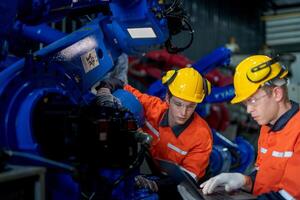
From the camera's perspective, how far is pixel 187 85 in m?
3.08

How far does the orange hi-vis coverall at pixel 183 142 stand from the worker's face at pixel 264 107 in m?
0.97

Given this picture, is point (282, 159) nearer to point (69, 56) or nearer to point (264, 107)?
point (264, 107)

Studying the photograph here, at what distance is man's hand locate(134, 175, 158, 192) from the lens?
8.26 ft

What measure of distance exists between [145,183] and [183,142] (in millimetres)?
707

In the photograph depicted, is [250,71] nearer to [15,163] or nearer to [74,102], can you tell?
[74,102]

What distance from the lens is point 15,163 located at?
169 cm

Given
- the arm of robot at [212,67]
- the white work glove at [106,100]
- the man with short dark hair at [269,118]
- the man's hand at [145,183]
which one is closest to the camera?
the man with short dark hair at [269,118]

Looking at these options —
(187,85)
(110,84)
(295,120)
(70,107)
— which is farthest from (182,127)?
(70,107)

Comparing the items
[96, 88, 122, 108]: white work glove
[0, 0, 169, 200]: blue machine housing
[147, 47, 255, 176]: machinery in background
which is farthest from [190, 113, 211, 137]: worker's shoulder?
[96, 88, 122, 108]: white work glove

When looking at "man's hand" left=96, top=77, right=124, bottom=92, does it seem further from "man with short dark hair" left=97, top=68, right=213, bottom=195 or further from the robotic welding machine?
the robotic welding machine

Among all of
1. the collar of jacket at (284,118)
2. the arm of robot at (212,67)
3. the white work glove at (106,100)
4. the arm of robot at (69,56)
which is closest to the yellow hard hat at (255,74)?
the collar of jacket at (284,118)

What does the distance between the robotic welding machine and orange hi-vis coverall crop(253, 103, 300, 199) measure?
63cm

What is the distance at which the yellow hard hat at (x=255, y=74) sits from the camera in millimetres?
2182

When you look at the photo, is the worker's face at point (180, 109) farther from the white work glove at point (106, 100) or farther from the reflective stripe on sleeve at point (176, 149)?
the white work glove at point (106, 100)
